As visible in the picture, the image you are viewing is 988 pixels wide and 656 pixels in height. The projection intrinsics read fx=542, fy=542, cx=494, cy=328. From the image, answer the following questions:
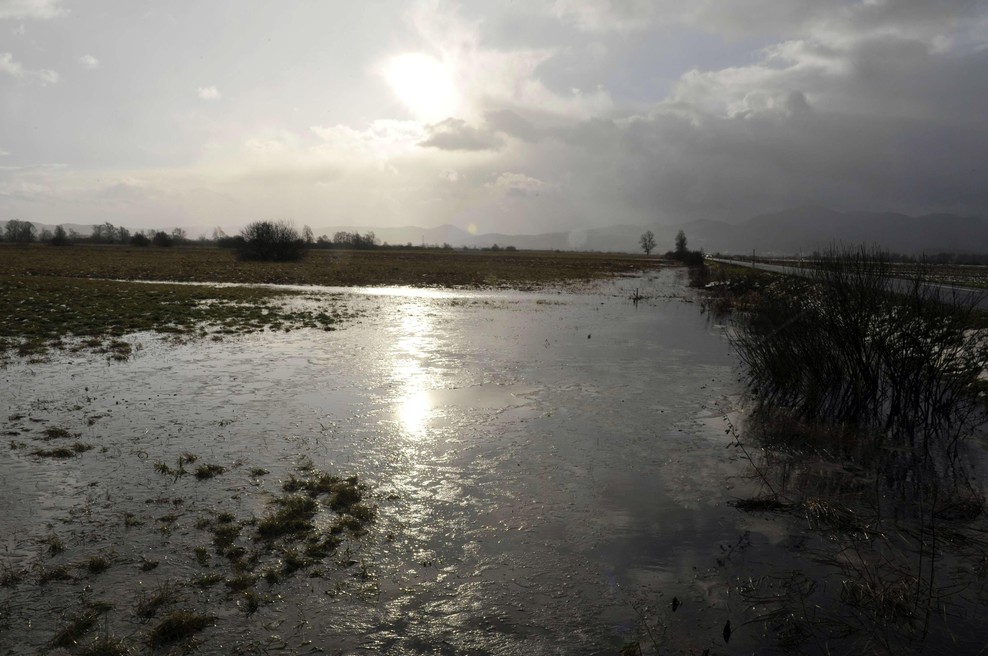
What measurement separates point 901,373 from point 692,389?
439 cm

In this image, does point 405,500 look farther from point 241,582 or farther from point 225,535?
point 241,582

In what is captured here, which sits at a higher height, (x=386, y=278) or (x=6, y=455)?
(x=386, y=278)

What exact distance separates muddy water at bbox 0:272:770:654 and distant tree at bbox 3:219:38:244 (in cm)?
14298

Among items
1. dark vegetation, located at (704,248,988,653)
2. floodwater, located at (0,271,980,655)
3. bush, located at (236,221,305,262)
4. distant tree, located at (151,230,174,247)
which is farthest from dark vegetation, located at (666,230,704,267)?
distant tree, located at (151,230,174,247)

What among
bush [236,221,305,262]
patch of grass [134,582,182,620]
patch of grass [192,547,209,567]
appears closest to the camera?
patch of grass [134,582,182,620]

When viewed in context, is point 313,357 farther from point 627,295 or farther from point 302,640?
point 627,295

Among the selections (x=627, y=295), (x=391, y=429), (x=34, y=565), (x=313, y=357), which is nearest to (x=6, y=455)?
(x=34, y=565)

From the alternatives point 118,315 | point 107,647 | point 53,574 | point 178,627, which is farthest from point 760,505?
point 118,315

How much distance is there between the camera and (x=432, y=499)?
754 centimetres

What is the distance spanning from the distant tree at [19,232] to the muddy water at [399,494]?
469ft

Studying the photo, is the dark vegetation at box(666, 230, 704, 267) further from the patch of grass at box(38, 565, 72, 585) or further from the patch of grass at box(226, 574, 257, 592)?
the patch of grass at box(38, 565, 72, 585)

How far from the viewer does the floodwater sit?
4.95 m

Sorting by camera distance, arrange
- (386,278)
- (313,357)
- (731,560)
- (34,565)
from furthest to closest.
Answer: (386,278), (313,357), (731,560), (34,565)

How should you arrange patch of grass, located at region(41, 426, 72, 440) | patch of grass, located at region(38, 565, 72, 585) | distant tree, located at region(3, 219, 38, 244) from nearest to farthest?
patch of grass, located at region(38, 565, 72, 585) < patch of grass, located at region(41, 426, 72, 440) < distant tree, located at region(3, 219, 38, 244)
